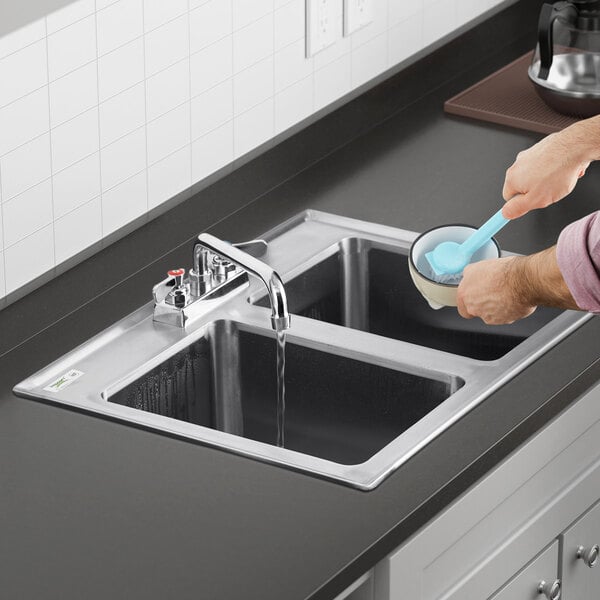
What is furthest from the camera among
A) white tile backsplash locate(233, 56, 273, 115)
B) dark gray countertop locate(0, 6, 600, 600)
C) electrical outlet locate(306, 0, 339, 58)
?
electrical outlet locate(306, 0, 339, 58)

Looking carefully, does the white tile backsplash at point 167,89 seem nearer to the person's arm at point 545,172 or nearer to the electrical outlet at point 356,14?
the electrical outlet at point 356,14

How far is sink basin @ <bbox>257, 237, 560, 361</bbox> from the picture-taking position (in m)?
2.41

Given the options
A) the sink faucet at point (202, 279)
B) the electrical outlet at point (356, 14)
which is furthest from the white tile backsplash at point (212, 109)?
the electrical outlet at point (356, 14)

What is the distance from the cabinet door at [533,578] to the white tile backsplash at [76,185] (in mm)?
834

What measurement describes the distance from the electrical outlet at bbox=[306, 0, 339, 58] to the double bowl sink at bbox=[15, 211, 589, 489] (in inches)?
13.7

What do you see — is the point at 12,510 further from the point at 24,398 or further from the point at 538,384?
the point at 538,384

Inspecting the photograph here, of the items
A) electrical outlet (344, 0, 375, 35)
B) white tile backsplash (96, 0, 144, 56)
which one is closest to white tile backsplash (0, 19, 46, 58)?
white tile backsplash (96, 0, 144, 56)

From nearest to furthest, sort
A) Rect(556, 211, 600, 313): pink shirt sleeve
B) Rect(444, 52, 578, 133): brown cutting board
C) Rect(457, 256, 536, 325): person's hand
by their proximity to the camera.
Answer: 1. Rect(556, 211, 600, 313): pink shirt sleeve
2. Rect(457, 256, 536, 325): person's hand
3. Rect(444, 52, 578, 133): brown cutting board

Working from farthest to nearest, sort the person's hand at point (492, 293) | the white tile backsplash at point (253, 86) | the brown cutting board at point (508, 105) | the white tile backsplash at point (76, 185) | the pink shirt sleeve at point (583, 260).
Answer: the brown cutting board at point (508, 105) → the white tile backsplash at point (253, 86) → the white tile backsplash at point (76, 185) → the person's hand at point (492, 293) → the pink shirt sleeve at point (583, 260)

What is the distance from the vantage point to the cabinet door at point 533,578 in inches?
82.9

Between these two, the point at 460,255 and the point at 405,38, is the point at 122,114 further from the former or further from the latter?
the point at 405,38

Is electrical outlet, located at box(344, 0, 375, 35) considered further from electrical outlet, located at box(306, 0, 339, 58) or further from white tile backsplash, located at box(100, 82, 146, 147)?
white tile backsplash, located at box(100, 82, 146, 147)

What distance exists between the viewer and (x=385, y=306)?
2539 millimetres

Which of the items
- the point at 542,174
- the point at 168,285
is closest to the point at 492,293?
the point at 542,174
